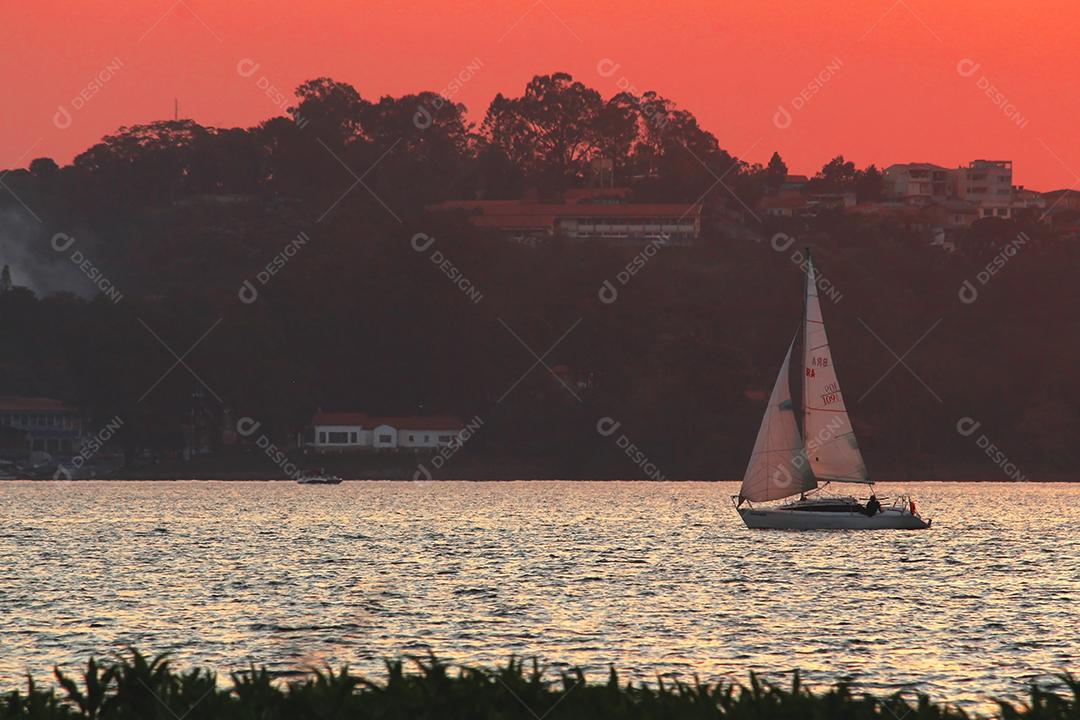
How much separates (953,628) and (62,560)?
46564mm

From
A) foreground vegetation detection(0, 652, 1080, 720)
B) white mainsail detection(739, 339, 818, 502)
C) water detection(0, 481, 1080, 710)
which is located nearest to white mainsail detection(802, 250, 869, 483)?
white mainsail detection(739, 339, 818, 502)

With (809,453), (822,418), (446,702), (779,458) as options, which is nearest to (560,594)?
(779,458)

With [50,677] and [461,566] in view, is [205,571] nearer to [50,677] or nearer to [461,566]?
[461,566]

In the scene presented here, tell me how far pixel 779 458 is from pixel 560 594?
109 feet

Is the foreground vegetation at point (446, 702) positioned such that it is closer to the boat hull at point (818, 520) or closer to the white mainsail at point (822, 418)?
the boat hull at point (818, 520)

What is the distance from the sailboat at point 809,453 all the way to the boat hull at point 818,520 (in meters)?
0.05

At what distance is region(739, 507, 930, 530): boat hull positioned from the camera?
97750 mm

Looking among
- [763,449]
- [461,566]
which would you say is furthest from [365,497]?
[461,566]

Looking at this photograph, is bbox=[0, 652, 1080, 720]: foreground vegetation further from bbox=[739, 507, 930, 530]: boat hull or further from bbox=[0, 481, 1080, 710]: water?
bbox=[739, 507, 930, 530]: boat hull

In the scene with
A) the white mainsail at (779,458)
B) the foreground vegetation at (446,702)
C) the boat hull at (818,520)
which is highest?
the white mainsail at (779,458)

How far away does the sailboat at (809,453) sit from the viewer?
320ft

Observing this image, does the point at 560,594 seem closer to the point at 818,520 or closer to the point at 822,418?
the point at 818,520

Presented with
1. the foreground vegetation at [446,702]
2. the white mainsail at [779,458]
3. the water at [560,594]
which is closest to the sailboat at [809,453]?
the white mainsail at [779,458]

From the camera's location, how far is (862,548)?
94250 mm
